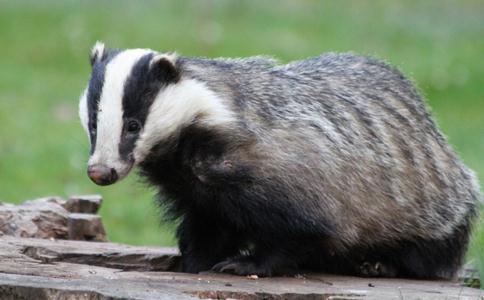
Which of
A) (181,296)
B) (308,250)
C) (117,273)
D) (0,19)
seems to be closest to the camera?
(181,296)

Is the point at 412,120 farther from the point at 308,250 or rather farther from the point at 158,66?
the point at 158,66

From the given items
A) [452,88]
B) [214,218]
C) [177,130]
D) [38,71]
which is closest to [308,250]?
[214,218]

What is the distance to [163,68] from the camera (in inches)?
220

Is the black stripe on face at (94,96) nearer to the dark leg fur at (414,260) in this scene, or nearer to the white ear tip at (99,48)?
the white ear tip at (99,48)

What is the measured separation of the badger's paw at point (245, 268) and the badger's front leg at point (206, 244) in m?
0.29

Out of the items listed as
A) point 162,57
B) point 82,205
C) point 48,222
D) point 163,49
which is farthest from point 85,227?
point 163,49

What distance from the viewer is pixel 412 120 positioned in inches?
260

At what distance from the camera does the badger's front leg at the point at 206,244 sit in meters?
6.13

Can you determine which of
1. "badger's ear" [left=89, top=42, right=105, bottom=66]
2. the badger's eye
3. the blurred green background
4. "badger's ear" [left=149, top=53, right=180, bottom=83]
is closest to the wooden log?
"badger's ear" [left=89, top=42, right=105, bottom=66]

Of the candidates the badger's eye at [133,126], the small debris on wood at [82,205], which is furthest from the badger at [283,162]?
the small debris on wood at [82,205]

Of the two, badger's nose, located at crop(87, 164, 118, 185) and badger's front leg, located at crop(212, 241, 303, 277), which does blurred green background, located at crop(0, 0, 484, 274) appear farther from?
badger's nose, located at crop(87, 164, 118, 185)

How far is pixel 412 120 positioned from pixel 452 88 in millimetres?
8745

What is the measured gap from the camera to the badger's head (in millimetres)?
5430

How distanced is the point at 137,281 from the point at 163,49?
10.8 m
